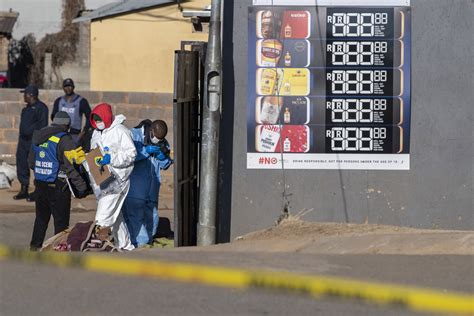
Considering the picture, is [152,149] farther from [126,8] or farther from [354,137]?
[126,8]

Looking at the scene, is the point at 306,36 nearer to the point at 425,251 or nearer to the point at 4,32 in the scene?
the point at 425,251

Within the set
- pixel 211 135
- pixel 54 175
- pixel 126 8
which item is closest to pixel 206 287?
pixel 211 135

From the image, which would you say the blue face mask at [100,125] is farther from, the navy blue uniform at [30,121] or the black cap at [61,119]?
the navy blue uniform at [30,121]

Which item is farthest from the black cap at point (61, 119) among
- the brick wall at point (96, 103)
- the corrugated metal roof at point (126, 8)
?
the corrugated metal roof at point (126, 8)

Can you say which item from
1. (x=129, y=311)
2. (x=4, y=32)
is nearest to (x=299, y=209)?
(x=129, y=311)

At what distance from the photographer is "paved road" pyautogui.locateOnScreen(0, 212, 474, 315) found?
269 inches

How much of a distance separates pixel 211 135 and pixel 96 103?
717 centimetres

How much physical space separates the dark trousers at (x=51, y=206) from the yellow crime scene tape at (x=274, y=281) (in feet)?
7.23

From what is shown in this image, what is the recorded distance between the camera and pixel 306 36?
1002cm

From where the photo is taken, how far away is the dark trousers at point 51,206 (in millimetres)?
10844

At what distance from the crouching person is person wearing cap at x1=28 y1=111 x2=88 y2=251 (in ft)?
2.52

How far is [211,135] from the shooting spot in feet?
32.5

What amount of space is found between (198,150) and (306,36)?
5.41 ft

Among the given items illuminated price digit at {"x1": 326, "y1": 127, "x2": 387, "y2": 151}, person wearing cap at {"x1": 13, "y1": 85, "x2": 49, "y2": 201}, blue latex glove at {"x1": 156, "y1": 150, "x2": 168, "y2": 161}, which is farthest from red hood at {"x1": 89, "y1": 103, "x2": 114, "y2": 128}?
person wearing cap at {"x1": 13, "y1": 85, "x2": 49, "y2": 201}
